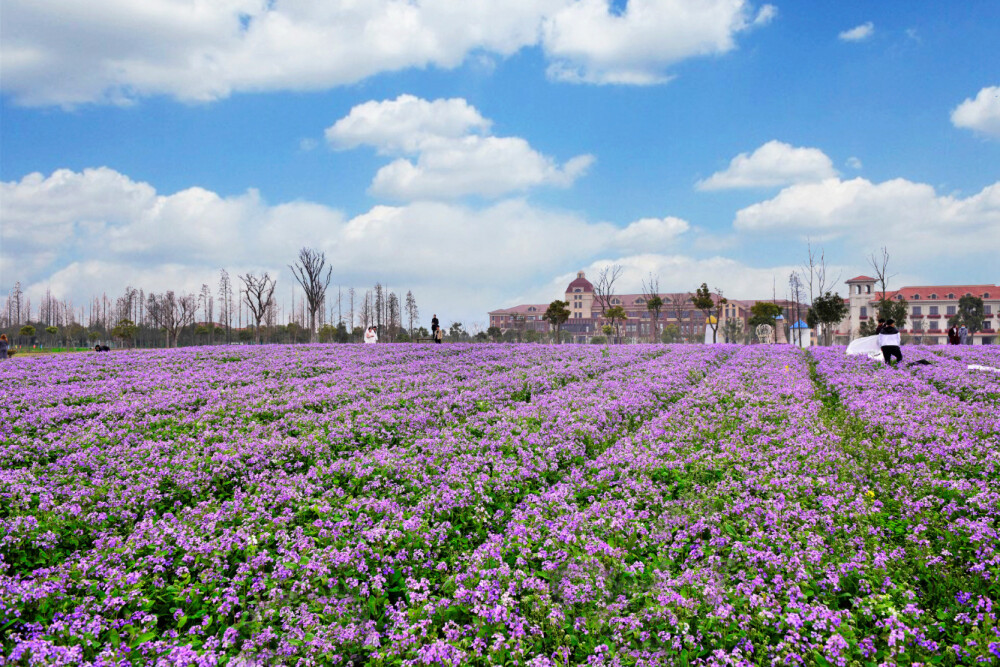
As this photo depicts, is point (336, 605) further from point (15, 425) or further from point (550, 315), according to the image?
point (550, 315)

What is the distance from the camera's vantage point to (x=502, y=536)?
7578mm

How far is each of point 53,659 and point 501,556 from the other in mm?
4241

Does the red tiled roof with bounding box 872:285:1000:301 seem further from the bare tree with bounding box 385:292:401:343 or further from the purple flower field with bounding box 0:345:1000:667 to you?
the purple flower field with bounding box 0:345:1000:667

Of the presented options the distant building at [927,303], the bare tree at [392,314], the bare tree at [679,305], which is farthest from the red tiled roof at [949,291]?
the bare tree at [392,314]

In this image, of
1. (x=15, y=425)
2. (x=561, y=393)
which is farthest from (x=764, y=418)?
(x=15, y=425)

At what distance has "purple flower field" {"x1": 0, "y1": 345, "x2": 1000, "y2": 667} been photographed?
17.8 feet

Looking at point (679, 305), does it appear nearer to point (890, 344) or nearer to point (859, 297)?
point (890, 344)

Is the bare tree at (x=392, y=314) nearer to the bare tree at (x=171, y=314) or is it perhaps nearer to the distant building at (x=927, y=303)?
the bare tree at (x=171, y=314)

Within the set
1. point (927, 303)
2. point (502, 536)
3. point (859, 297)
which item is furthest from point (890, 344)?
point (927, 303)

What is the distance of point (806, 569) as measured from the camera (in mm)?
6508

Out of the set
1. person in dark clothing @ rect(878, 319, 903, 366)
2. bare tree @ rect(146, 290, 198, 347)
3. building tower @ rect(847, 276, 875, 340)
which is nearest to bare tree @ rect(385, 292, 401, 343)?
bare tree @ rect(146, 290, 198, 347)

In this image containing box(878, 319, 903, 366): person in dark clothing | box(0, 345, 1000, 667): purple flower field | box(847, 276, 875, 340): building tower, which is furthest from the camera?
box(847, 276, 875, 340): building tower

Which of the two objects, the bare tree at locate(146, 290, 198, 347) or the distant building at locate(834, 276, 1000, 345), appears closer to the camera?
the bare tree at locate(146, 290, 198, 347)

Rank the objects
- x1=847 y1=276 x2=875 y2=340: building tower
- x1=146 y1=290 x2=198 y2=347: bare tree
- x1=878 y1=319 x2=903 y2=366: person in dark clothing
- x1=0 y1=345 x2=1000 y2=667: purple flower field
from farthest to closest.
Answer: x1=847 y1=276 x2=875 y2=340: building tower → x1=146 y1=290 x2=198 y2=347: bare tree → x1=878 y1=319 x2=903 y2=366: person in dark clothing → x1=0 y1=345 x2=1000 y2=667: purple flower field
